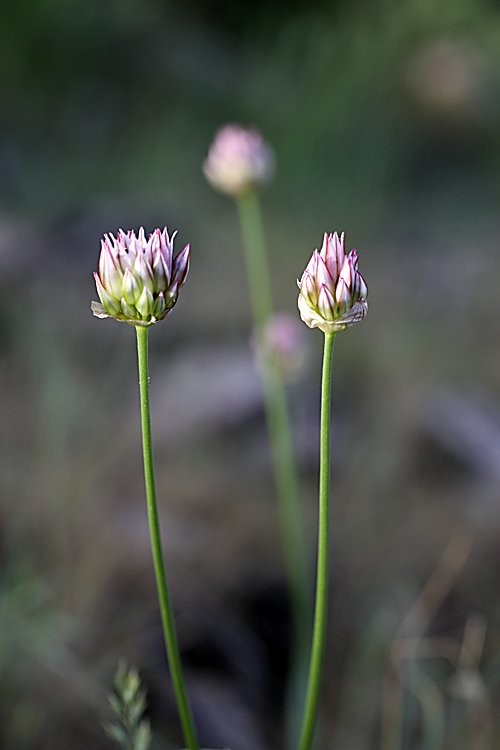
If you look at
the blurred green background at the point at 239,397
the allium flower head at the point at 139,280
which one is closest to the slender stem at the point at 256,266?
the blurred green background at the point at 239,397

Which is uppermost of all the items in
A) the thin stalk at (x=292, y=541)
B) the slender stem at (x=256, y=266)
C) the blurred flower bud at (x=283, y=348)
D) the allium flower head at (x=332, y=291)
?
the slender stem at (x=256, y=266)

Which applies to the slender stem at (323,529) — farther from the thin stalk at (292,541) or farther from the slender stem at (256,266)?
the slender stem at (256,266)

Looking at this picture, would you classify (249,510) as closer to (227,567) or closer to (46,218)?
(227,567)

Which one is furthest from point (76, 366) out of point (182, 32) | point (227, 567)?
point (182, 32)

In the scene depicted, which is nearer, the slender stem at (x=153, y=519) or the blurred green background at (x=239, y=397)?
the slender stem at (x=153, y=519)

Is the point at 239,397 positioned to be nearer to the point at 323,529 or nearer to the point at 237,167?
the point at 237,167

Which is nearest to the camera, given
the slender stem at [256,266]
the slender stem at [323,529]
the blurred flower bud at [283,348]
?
the slender stem at [323,529]

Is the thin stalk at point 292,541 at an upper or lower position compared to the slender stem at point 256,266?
lower
